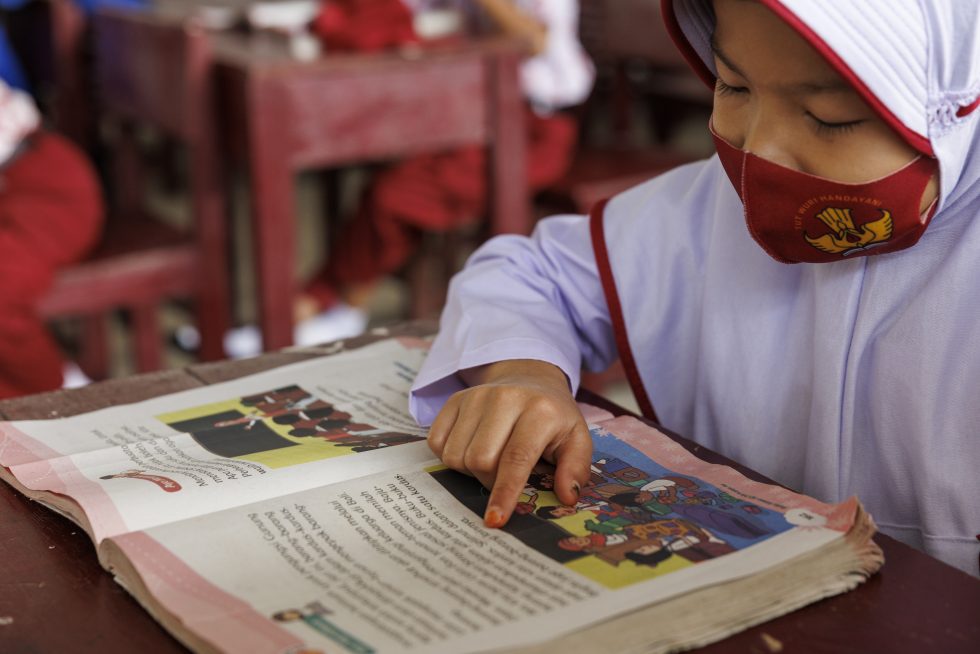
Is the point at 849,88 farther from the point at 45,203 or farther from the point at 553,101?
the point at 553,101

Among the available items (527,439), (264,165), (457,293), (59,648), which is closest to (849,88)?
(527,439)

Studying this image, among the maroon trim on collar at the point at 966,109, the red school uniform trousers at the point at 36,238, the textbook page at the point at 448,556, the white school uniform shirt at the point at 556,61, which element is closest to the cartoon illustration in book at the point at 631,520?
the textbook page at the point at 448,556

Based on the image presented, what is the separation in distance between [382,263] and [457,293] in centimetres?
194

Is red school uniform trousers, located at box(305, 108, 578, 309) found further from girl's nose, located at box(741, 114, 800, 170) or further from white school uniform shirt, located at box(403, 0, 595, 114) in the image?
girl's nose, located at box(741, 114, 800, 170)

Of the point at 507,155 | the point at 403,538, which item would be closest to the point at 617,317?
the point at 403,538

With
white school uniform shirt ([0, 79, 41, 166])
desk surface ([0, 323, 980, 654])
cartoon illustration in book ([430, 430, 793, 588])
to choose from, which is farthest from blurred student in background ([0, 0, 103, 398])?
cartoon illustration in book ([430, 430, 793, 588])

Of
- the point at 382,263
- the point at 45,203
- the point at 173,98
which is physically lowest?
the point at 382,263

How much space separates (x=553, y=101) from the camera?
315 cm

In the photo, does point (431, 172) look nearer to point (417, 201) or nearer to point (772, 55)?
point (417, 201)

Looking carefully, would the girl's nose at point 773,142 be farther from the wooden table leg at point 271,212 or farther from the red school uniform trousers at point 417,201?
the red school uniform trousers at point 417,201

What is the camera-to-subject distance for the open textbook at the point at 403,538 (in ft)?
1.97

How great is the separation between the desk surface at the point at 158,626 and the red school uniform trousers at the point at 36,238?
4.46 feet

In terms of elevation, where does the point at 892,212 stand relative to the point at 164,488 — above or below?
Result: above

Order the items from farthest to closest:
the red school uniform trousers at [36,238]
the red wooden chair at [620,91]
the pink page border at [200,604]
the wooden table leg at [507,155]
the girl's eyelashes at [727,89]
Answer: the red wooden chair at [620,91] < the wooden table leg at [507,155] < the red school uniform trousers at [36,238] < the girl's eyelashes at [727,89] < the pink page border at [200,604]
